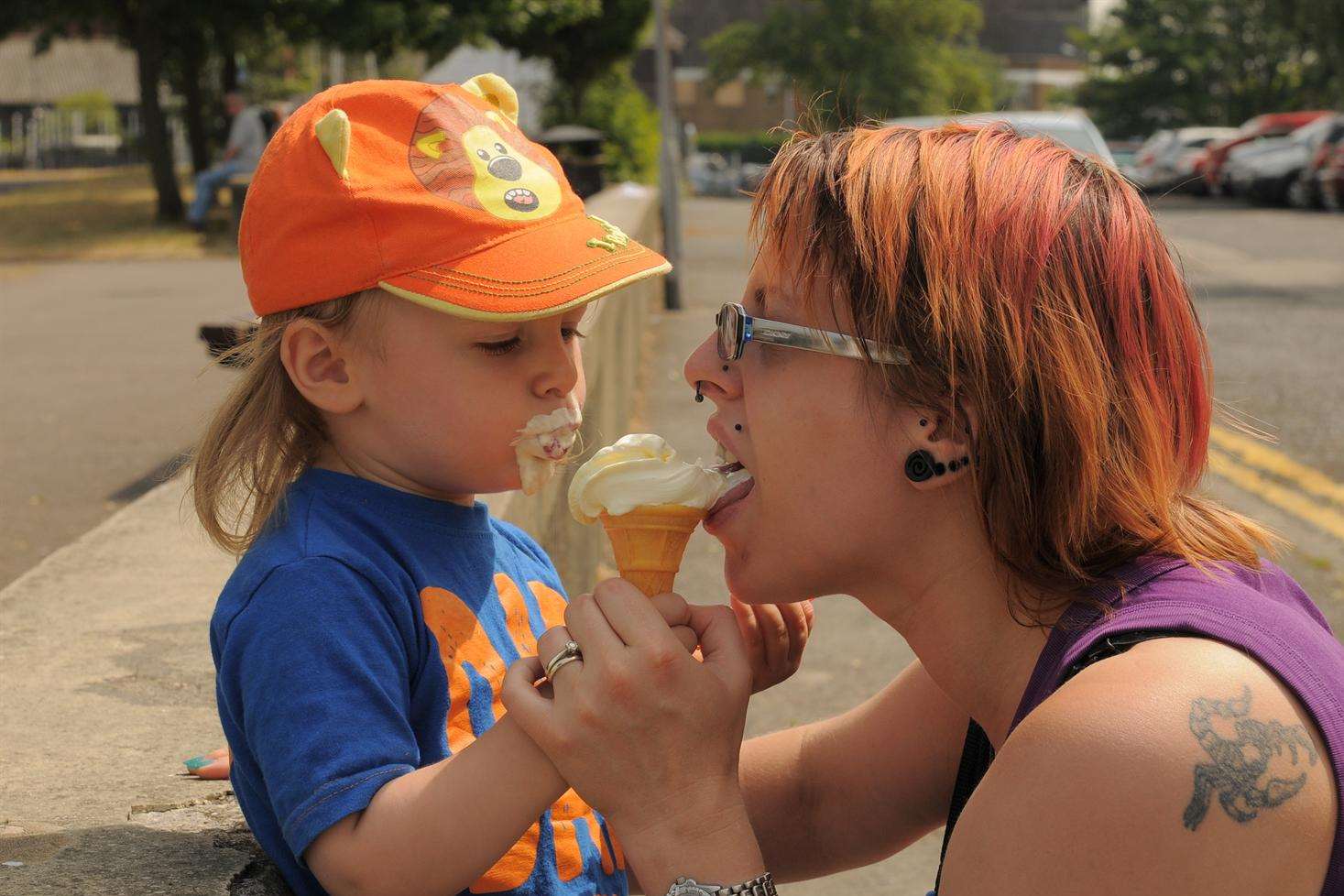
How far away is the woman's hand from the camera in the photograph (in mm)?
1873

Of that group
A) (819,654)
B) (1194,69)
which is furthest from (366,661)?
(1194,69)

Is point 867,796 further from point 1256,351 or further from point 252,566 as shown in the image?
point 1256,351

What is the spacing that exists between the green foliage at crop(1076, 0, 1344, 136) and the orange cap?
6639 cm

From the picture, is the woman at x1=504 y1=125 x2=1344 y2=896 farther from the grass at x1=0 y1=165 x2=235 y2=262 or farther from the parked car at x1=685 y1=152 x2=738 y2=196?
the parked car at x1=685 y1=152 x2=738 y2=196

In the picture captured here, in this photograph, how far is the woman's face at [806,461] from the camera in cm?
208

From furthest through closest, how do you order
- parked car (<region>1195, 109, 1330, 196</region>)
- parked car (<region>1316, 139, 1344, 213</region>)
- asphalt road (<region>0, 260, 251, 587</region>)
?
parked car (<region>1195, 109, 1330, 196</region>)
parked car (<region>1316, 139, 1344, 213</region>)
asphalt road (<region>0, 260, 251, 587</region>)

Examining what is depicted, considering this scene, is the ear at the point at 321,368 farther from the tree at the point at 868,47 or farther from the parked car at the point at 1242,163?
the tree at the point at 868,47

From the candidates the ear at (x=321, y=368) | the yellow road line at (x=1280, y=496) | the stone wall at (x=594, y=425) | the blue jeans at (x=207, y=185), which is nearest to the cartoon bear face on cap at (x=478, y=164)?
the ear at (x=321, y=368)

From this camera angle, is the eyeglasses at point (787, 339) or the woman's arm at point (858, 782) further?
the woman's arm at point (858, 782)

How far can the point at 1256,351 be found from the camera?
1280cm

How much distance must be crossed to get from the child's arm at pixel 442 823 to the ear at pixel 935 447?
65cm

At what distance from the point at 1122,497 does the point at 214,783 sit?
1.51m

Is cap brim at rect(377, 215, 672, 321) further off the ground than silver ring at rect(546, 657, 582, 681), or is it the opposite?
cap brim at rect(377, 215, 672, 321)

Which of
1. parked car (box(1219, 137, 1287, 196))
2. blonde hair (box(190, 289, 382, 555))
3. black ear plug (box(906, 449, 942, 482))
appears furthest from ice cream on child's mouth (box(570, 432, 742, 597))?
parked car (box(1219, 137, 1287, 196))
